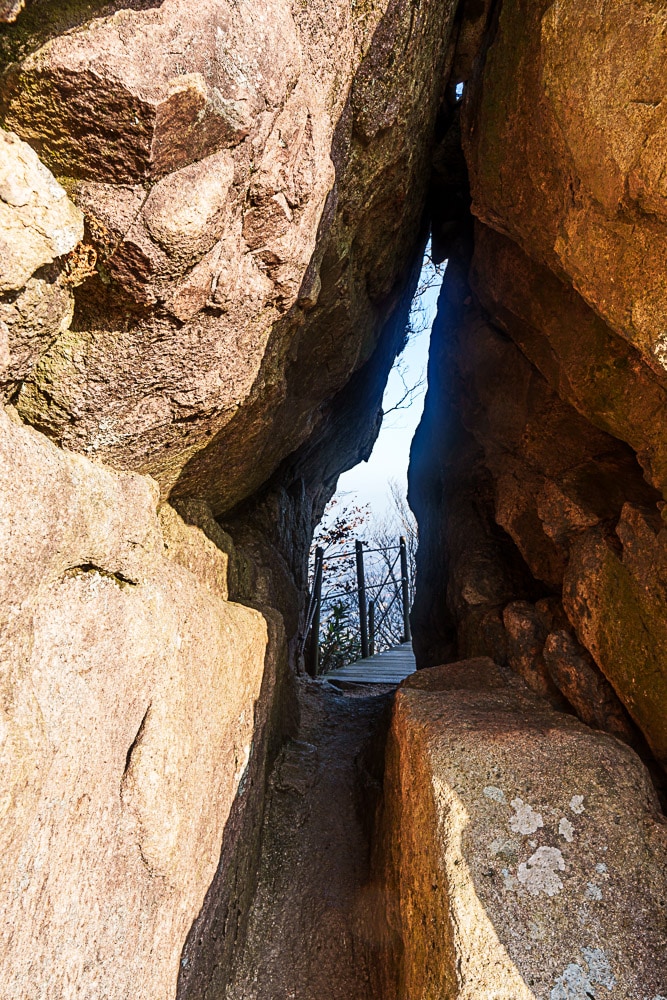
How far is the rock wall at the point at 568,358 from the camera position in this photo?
112 inches

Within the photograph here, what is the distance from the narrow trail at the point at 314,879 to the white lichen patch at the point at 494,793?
4.74 feet

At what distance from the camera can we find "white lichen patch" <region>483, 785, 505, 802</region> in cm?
288

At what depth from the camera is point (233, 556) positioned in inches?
180

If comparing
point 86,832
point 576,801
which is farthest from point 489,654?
point 86,832

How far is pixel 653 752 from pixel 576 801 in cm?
77

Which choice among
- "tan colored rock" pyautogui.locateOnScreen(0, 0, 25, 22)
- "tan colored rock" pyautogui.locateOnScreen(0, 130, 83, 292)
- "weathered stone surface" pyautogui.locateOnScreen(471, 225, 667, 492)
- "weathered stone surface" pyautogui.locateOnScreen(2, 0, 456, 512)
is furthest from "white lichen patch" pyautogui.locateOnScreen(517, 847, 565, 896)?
"tan colored rock" pyautogui.locateOnScreen(0, 0, 25, 22)

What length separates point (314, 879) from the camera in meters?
3.98

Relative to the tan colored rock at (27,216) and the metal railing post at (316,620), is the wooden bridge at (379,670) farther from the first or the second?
the tan colored rock at (27,216)

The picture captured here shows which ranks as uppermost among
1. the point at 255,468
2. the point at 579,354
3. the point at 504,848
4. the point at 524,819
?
the point at 579,354

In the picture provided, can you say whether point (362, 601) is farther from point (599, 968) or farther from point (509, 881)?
point (599, 968)

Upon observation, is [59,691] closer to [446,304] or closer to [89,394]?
[89,394]

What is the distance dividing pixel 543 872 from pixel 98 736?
85.6 inches

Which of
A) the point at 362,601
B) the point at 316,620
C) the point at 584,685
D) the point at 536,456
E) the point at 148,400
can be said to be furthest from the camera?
the point at 362,601

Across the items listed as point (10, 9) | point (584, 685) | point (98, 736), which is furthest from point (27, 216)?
point (584, 685)
